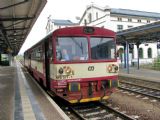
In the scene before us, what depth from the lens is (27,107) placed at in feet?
31.4

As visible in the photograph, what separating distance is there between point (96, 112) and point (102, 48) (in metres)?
2.30

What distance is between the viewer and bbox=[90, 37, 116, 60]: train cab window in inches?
412

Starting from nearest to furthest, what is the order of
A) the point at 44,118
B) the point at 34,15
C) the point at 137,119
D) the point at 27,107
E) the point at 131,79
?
the point at 44,118 → the point at 137,119 → the point at 27,107 → the point at 34,15 → the point at 131,79

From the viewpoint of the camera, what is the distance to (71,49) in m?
10.2

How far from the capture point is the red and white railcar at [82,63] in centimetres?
1000

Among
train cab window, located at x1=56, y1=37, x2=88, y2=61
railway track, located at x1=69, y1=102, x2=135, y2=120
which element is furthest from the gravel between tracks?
train cab window, located at x1=56, y1=37, x2=88, y2=61

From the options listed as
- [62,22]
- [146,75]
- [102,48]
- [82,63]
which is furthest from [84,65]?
[62,22]

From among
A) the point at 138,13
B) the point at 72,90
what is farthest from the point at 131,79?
the point at 138,13

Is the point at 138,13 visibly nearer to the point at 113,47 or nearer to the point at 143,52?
the point at 143,52

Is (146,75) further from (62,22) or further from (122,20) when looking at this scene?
(62,22)

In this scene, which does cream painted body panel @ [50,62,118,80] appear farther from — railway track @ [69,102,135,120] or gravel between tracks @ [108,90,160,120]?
gravel between tracks @ [108,90,160,120]

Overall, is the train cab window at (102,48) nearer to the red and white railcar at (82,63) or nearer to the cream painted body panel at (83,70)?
the red and white railcar at (82,63)

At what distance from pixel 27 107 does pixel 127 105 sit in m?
3.74

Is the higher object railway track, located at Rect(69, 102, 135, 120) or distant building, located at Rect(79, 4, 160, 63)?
distant building, located at Rect(79, 4, 160, 63)
